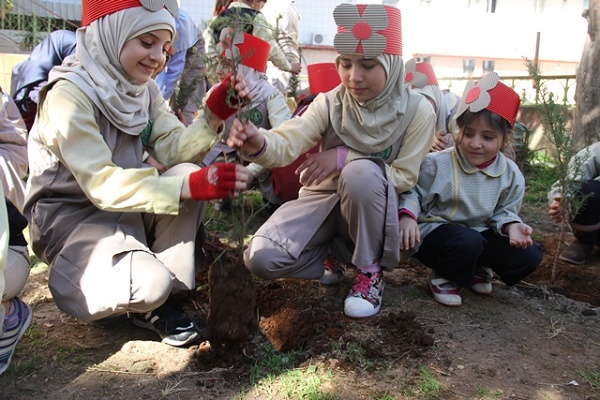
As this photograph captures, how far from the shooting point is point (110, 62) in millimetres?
2355

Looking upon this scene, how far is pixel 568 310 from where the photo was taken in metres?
2.80

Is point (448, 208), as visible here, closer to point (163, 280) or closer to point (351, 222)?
point (351, 222)

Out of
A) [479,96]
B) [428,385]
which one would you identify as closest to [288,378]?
[428,385]

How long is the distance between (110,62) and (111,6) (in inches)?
8.7

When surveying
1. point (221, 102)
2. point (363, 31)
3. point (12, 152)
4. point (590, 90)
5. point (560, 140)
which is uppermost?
point (363, 31)

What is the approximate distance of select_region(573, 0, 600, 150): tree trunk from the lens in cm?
543

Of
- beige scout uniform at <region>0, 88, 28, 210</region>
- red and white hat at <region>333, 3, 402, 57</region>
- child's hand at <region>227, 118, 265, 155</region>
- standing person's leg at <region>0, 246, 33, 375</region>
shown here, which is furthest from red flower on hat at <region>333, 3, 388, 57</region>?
beige scout uniform at <region>0, 88, 28, 210</region>

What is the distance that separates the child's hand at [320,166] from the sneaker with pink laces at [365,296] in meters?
0.49

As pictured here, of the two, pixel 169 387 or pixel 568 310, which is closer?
pixel 169 387

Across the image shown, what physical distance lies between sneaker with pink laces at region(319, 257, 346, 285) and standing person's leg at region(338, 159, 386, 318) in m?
0.33

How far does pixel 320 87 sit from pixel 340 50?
1.35 m

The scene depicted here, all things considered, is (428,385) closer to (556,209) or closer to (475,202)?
(475,202)

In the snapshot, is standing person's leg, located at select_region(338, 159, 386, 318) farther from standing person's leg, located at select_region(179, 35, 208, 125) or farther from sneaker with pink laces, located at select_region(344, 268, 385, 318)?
standing person's leg, located at select_region(179, 35, 208, 125)

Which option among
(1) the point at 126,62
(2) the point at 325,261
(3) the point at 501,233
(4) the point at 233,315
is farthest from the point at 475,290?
(1) the point at 126,62
